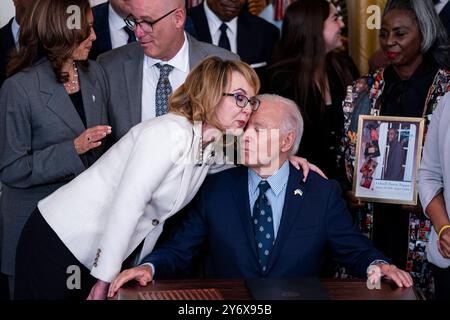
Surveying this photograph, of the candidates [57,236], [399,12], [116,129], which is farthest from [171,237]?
[399,12]

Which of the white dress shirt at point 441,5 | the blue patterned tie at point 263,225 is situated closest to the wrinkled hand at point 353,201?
the blue patterned tie at point 263,225

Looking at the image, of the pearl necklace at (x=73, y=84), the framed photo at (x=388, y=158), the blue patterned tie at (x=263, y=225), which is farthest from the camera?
the framed photo at (x=388, y=158)

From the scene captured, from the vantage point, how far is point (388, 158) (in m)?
4.28

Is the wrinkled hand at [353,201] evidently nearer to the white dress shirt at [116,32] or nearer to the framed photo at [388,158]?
the framed photo at [388,158]

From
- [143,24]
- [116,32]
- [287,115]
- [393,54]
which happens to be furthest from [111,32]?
[287,115]

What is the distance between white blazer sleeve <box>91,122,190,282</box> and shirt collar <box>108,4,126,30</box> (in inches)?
67.5

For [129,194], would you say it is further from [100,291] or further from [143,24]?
[143,24]

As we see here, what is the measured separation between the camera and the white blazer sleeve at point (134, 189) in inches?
133

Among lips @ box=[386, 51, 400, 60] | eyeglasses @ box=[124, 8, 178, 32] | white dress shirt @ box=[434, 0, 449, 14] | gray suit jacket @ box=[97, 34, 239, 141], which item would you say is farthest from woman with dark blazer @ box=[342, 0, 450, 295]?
eyeglasses @ box=[124, 8, 178, 32]

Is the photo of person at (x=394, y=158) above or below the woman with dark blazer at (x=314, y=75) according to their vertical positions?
below

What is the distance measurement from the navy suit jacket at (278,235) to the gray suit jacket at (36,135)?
65cm

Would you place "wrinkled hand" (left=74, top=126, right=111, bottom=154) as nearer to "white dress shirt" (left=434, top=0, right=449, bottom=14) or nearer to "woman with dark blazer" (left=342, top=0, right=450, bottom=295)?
"woman with dark blazer" (left=342, top=0, right=450, bottom=295)

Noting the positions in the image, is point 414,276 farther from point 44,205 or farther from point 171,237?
point 44,205

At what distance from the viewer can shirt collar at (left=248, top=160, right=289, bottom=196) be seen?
3697 mm
